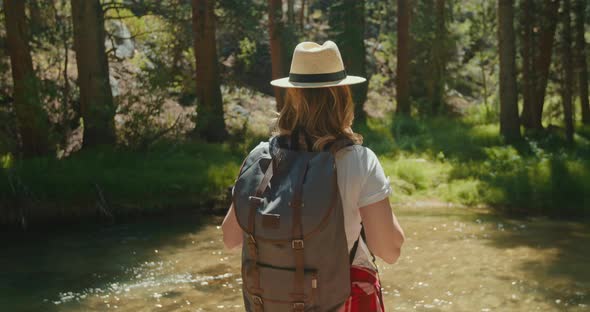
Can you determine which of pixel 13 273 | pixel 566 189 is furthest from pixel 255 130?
pixel 13 273

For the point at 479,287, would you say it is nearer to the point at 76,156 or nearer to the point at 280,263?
the point at 280,263

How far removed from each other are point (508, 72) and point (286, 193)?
15278 millimetres

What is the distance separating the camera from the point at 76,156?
13.8 metres

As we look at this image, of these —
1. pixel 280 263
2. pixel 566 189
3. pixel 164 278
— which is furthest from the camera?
pixel 566 189

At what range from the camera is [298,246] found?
2605 mm

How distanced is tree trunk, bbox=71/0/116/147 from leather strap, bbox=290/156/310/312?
12.1 metres

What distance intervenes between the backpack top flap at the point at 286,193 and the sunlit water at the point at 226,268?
495 centimetres

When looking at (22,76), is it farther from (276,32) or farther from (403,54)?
(403,54)

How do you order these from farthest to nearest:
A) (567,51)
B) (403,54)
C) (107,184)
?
(403,54) < (567,51) < (107,184)

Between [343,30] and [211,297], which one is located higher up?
[343,30]

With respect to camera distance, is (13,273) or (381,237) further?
(13,273)

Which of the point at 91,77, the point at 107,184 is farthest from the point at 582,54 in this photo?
the point at 107,184

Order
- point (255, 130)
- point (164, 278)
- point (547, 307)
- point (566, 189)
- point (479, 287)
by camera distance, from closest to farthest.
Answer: point (547, 307)
point (479, 287)
point (164, 278)
point (566, 189)
point (255, 130)

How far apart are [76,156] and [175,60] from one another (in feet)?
26.9
